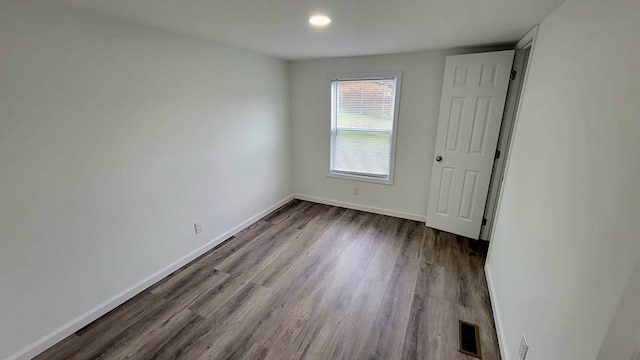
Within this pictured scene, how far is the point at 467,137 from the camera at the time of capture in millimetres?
2916

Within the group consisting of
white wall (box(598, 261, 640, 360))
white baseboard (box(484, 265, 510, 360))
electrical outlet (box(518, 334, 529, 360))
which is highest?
white wall (box(598, 261, 640, 360))

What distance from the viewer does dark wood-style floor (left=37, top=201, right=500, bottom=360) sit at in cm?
174

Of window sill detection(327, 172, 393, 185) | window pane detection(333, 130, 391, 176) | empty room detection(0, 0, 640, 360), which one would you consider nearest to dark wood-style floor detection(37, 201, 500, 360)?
empty room detection(0, 0, 640, 360)

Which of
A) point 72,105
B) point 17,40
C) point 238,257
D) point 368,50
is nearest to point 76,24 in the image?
point 17,40

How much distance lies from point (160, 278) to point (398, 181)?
2.95 m

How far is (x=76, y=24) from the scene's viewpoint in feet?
5.37

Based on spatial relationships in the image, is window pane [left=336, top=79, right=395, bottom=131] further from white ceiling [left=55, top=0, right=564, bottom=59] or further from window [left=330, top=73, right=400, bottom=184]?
white ceiling [left=55, top=0, right=564, bottom=59]

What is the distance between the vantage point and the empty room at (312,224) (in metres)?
1.05

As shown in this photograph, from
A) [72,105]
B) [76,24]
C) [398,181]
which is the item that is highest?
[76,24]

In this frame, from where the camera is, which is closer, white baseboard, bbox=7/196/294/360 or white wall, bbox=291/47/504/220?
white baseboard, bbox=7/196/294/360

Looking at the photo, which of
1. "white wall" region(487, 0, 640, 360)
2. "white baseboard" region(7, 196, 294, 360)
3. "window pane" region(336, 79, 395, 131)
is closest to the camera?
"white wall" region(487, 0, 640, 360)

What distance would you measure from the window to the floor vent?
2.04 metres

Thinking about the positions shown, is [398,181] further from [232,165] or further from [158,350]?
[158,350]

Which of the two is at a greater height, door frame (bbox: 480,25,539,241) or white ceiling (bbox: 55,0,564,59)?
white ceiling (bbox: 55,0,564,59)
